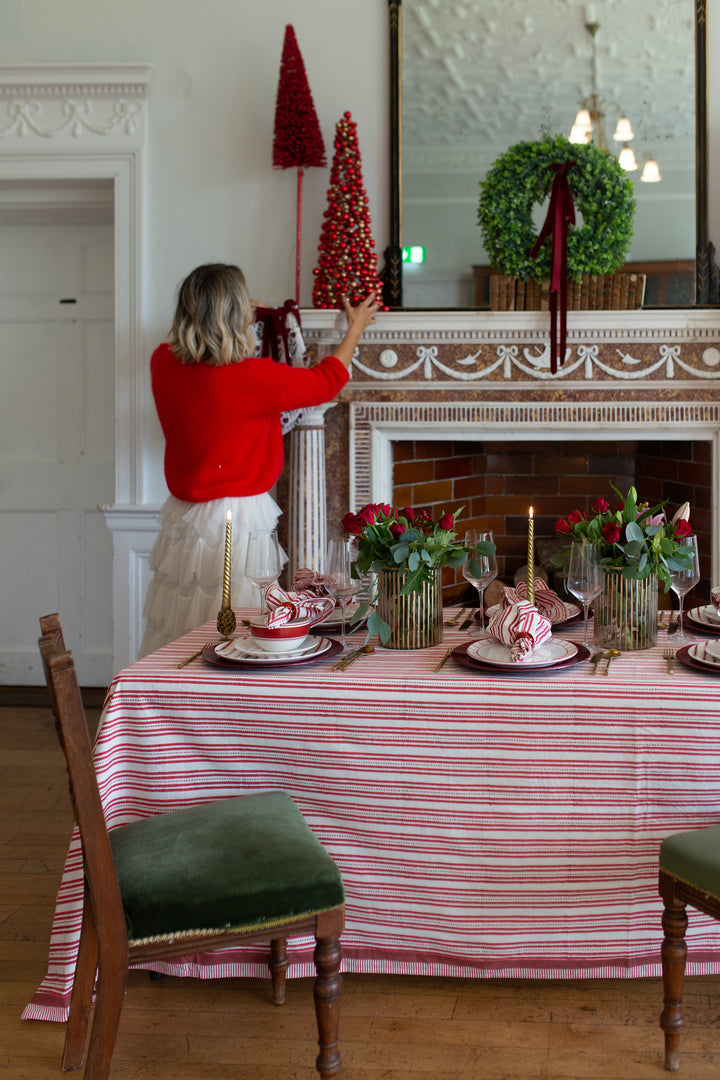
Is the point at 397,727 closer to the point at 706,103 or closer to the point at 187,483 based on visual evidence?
the point at 187,483

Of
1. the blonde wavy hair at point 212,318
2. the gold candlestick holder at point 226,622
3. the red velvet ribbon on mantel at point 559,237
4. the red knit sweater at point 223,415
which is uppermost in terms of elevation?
the red velvet ribbon on mantel at point 559,237

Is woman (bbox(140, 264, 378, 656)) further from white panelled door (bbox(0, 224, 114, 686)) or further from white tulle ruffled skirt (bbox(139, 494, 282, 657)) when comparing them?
white panelled door (bbox(0, 224, 114, 686))

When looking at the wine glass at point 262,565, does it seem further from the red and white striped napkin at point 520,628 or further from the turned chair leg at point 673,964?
the turned chair leg at point 673,964

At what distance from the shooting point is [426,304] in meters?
3.62

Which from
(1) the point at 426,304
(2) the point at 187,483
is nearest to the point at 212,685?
(2) the point at 187,483

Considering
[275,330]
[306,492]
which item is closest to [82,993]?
[306,492]

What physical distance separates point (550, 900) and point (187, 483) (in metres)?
1.62

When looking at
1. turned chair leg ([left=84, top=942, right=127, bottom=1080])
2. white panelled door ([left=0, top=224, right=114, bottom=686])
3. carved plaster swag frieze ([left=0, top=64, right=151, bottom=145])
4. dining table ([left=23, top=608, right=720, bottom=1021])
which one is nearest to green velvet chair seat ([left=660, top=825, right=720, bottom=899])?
dining table ([left=23, top=608, right=720, bottom=1021])

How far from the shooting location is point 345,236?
11.4 feet

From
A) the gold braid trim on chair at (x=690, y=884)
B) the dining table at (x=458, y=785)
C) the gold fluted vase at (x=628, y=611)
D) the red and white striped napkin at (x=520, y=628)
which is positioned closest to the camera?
the gold braid trim on chair at (x=690, y=884)

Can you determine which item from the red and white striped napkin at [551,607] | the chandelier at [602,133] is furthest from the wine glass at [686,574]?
the chandelier at [602,133]

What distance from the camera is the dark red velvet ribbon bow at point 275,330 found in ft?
11.5

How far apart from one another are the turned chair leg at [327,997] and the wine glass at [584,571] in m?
0.81

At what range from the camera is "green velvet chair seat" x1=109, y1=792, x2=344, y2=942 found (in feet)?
5.00
